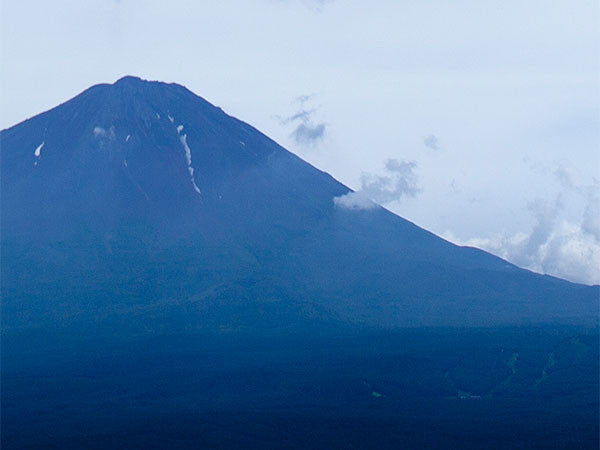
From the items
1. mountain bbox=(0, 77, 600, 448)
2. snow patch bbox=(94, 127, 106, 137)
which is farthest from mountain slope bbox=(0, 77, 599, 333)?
mountain bbox=(0, 77, 600, 448)

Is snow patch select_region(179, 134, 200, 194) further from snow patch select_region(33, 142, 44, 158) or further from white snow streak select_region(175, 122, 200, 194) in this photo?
snow patch select_region(33, 142, 44, 158)

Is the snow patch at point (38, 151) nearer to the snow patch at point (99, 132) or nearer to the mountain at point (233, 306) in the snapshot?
the mountain at point (233, 306)

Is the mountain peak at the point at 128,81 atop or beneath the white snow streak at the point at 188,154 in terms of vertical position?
atop

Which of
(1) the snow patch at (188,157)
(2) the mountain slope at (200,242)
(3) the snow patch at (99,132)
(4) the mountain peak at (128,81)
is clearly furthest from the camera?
(4) the mountain peak at (128,81)

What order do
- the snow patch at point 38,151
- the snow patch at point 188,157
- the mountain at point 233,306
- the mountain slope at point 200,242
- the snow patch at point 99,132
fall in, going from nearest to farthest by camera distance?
the mountain at point 233,306 < the mountain slope at point 200,242 < the snow patch at point 188,157 < the snow patch at point 38,151 < the snow patch at point 99,132

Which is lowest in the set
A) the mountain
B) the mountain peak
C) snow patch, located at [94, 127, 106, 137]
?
the mountain

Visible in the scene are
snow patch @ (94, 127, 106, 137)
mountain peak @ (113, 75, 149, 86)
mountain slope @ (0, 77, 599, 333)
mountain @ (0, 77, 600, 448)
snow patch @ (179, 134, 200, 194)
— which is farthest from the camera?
mountain peak @ (113, 75, 149, 86)

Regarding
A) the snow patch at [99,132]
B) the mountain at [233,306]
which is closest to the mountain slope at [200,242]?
the snow patch at [99,132]
